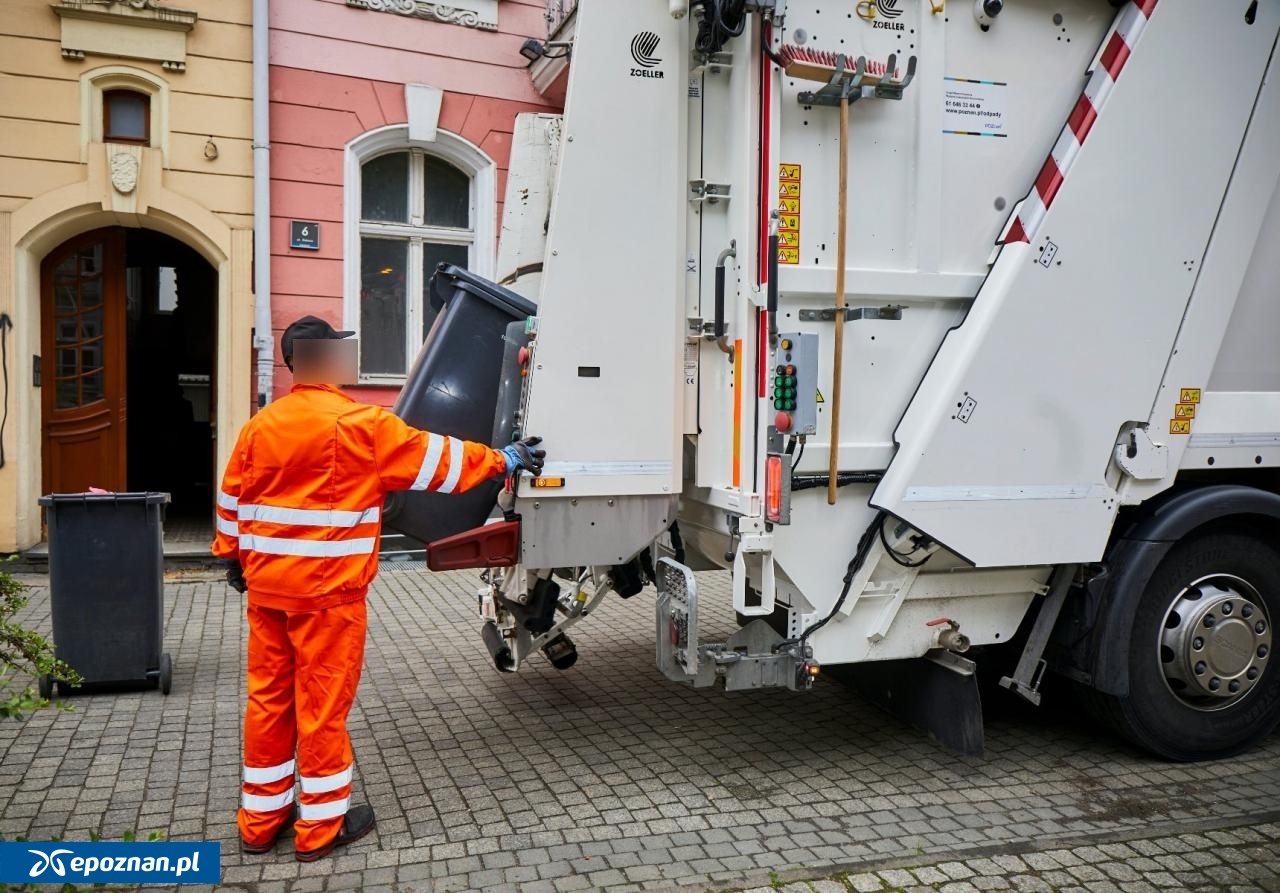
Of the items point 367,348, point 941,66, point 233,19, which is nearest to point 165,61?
point 233,19

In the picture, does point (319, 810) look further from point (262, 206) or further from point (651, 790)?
point (262, 206)

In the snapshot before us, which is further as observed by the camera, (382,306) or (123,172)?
(382,306)

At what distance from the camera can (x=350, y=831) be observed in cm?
331

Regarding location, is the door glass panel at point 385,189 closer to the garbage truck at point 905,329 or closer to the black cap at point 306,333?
the garbage truck at point 905,329

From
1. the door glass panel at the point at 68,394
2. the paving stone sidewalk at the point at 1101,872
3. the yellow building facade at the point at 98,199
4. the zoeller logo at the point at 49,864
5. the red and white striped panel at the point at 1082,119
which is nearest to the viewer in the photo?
the zoeller logo at the point at 49,864

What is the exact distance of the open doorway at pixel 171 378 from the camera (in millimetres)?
11461

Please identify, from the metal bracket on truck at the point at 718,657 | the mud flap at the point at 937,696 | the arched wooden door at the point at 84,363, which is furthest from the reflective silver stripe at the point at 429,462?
the arched wooden door at the point at 84,363

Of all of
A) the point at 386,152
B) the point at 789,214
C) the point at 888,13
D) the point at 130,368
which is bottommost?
the point at 130,368

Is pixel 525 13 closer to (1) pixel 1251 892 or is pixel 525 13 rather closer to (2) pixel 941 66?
(2) pixel 941 66

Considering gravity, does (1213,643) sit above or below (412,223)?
below

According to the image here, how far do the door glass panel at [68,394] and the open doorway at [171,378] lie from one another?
121 inches

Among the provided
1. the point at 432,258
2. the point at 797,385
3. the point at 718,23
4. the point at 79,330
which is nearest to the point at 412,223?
the point at 432,258

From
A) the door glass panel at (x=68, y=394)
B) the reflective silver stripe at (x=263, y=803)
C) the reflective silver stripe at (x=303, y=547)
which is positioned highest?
the door glass panel at (x=68, y=394)

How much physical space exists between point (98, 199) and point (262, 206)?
45.2 inches
